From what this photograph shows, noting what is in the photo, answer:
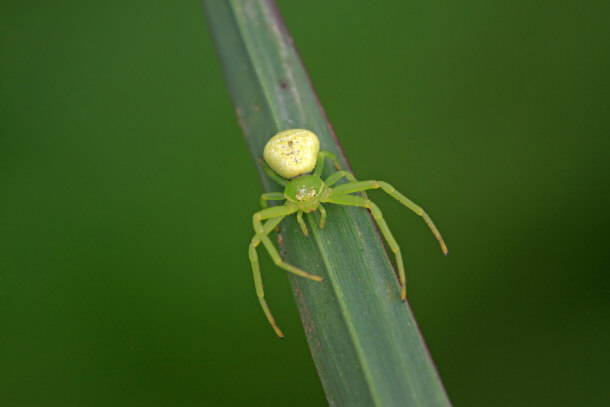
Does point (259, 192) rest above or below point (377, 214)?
above

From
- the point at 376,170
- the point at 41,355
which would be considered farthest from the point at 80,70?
the point at 376,170

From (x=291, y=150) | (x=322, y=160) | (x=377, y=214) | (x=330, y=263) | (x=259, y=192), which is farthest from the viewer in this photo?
(x=259, y=192)

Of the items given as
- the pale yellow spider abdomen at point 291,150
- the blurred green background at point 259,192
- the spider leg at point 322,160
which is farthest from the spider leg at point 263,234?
the blurred green background at point 259,192

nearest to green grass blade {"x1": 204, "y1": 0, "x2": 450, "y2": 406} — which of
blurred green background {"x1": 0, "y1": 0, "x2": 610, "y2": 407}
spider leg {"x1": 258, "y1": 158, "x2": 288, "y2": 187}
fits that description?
spider leg {"x1": 258, "y1": 158, "x2": 288, "y2": 187}

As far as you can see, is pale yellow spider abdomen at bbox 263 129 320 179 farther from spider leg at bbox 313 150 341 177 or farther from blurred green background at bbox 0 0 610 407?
blurred green background at bbox 0 0 610 407

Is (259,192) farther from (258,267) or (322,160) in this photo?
(258,267)

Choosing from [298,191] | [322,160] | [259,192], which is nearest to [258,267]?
[298,191]
